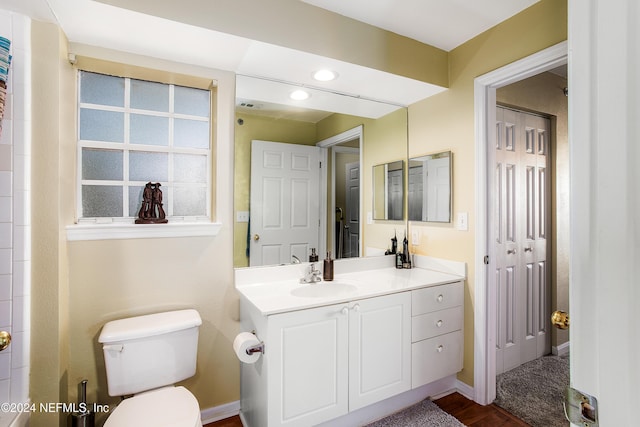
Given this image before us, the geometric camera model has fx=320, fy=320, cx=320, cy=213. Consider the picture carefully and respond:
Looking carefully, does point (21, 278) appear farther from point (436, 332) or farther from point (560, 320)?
point (436, 332)

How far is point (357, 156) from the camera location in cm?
248

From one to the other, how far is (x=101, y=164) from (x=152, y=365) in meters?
1.07

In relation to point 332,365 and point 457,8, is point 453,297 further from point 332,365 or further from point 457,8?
point 457,8

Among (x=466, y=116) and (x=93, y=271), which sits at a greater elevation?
(x=466, y=116)

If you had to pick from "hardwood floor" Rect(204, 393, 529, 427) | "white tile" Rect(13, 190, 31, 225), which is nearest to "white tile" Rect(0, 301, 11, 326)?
"white tile" Rect(13, 190, 31, 225)

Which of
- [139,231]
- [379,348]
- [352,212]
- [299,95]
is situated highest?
[299,95]

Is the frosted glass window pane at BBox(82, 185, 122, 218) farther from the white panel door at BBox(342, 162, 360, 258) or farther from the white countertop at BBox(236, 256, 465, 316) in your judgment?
the white panel door at BBox(342, 162, 360, 258)

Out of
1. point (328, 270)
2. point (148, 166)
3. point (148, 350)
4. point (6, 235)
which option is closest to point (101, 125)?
point (148, 166)

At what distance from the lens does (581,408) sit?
0.51 meters

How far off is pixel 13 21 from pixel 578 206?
207 centimetres

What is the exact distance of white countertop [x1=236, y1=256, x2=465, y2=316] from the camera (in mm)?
1626

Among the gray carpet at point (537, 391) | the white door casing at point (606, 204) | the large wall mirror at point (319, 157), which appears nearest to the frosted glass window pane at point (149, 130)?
the large wall mirror at point (319, 157)

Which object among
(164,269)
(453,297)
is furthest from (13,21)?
(453,297)

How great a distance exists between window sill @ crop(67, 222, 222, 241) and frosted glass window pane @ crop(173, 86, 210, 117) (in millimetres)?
667
